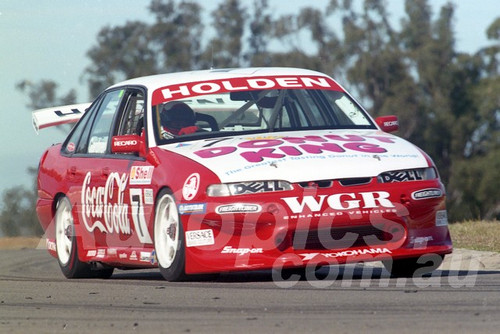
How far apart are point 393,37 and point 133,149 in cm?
4655

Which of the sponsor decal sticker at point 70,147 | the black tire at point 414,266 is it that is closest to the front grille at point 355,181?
the black tire at point 414,266

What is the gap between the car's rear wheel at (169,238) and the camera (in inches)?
304

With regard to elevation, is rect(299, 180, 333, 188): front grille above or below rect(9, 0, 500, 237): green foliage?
above

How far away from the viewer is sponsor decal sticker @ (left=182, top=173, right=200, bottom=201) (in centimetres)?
760

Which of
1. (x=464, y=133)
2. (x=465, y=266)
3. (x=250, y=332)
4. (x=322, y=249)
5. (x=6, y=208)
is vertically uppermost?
(x=250, y=332)

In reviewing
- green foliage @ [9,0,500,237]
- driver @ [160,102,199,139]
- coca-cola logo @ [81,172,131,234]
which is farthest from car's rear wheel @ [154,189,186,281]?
green foliage @ [9,0,500,237]

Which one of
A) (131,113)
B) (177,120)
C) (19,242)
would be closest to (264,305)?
(177,120)

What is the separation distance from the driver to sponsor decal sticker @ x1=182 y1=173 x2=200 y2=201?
997mm

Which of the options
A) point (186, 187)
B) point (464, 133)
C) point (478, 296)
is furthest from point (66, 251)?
point (464, 133)

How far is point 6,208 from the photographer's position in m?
21.8

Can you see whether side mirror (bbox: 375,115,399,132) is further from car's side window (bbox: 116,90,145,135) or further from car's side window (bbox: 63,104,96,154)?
car's side window (bbox: 63,104,96,154)

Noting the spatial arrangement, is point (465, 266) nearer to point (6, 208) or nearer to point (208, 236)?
point (208, 236)

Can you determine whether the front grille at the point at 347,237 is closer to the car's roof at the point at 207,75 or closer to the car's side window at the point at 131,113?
the car's roof at the point at 207,75

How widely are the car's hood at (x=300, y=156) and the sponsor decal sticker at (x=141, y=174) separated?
0.70 ft
